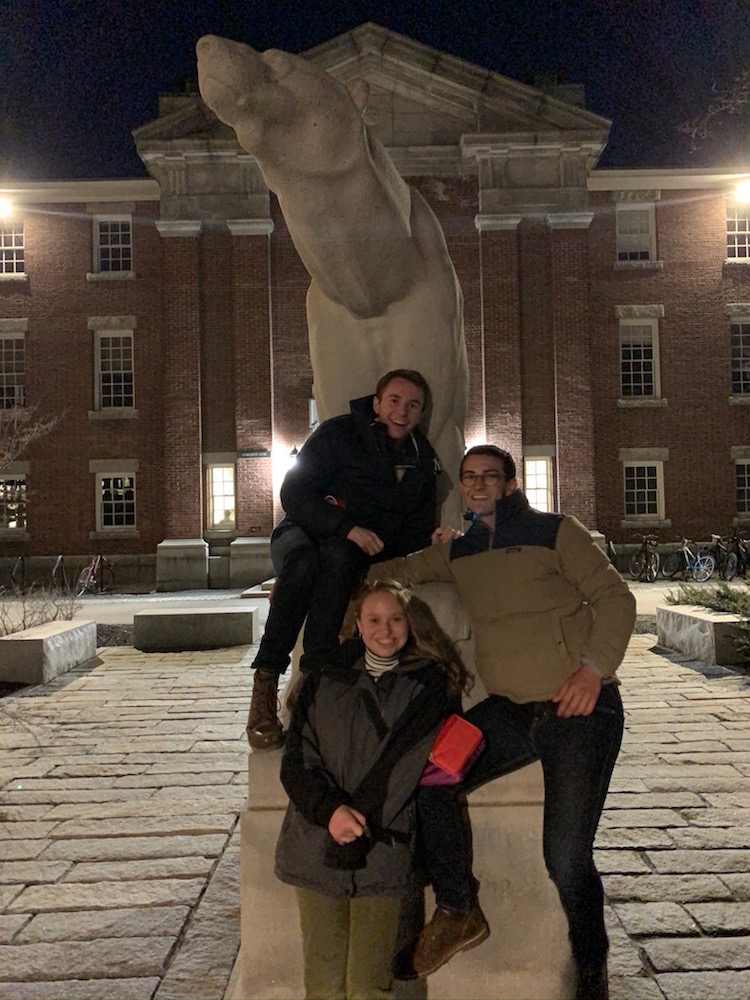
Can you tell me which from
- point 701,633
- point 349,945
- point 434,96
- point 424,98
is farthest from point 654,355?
point 349,945

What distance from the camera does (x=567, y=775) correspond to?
2.64m

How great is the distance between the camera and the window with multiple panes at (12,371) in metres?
22.2

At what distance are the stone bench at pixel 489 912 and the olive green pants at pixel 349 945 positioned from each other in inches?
13.2

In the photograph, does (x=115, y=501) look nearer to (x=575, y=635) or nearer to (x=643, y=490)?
(x=643, y=490)

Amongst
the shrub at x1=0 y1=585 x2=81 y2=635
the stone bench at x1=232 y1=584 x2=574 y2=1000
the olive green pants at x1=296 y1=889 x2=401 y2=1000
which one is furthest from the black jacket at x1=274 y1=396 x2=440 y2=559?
the shrub at x1=0 y1=585 x2=81 y2=635

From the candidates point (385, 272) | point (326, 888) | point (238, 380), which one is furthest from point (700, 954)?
point (238, 380)

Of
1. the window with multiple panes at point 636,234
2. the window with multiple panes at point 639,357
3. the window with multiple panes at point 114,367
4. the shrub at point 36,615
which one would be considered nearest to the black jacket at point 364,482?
the shrub at point 36,615

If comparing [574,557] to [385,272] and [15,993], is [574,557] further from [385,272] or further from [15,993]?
[15,993]

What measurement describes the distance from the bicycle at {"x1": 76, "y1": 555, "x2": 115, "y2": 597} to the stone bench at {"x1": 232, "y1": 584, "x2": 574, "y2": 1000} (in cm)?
1725

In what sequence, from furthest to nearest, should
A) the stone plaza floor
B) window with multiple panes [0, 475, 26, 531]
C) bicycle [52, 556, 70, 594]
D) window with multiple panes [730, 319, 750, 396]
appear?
window with multiple panes [730, 319, 750, 396] → window with multiple panes [0, 475, 26, 531] → bicycle [52, 556, 70, 594] → the stone plaza floor

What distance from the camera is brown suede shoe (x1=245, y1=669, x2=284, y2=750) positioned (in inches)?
112

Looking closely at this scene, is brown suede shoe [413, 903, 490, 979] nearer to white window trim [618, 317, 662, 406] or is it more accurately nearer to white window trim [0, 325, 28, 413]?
white window trim [618, 317, 662, 406]

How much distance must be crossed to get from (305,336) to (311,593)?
18314 mm

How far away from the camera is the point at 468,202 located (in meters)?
20.5
